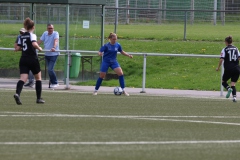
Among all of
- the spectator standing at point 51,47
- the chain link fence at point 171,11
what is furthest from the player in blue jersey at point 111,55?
the chain link fence at point 171,11

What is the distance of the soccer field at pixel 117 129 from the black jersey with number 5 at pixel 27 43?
Answer: 111 centimetres

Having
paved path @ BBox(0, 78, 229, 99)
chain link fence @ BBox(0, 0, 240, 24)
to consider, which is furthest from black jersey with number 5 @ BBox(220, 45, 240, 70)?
chain link fence @ BBox(0, 0, 240, 24)

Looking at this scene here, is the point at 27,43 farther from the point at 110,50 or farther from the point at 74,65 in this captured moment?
the point at 74,65

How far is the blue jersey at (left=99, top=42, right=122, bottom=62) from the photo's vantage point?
2019 cm

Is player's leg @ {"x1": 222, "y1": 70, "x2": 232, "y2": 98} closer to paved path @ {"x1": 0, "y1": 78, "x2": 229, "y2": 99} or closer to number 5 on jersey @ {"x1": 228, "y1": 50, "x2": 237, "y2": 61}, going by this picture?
number 5 on jersey @ {"x1": 228, "y1": 50, "x2": 237, "y2": 61}

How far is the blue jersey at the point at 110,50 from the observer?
2019 centimetres

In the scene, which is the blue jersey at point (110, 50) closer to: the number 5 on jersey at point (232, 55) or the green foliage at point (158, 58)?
the number 5 on jersey at point (232, 55)

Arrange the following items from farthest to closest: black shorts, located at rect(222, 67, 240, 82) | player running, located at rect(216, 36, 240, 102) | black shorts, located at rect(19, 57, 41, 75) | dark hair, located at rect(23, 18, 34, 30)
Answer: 1. black shorts, located at rect(222, 67, 240, 82)
2. player running, located at rect(216, 36, 240, 102)
3. black shorts, located at rect(19, 57, 41, 75)
4. dark hair, located at rect(23, 18, 34, 30)

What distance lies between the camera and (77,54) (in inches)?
934

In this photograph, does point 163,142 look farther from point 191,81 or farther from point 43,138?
point 191,81

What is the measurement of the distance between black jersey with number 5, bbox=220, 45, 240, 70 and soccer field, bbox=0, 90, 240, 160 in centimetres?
117

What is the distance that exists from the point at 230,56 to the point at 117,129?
7.63m

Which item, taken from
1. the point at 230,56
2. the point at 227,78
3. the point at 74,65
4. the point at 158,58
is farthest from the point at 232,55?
the point at 158,58

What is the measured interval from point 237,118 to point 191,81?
9962 millimetres
